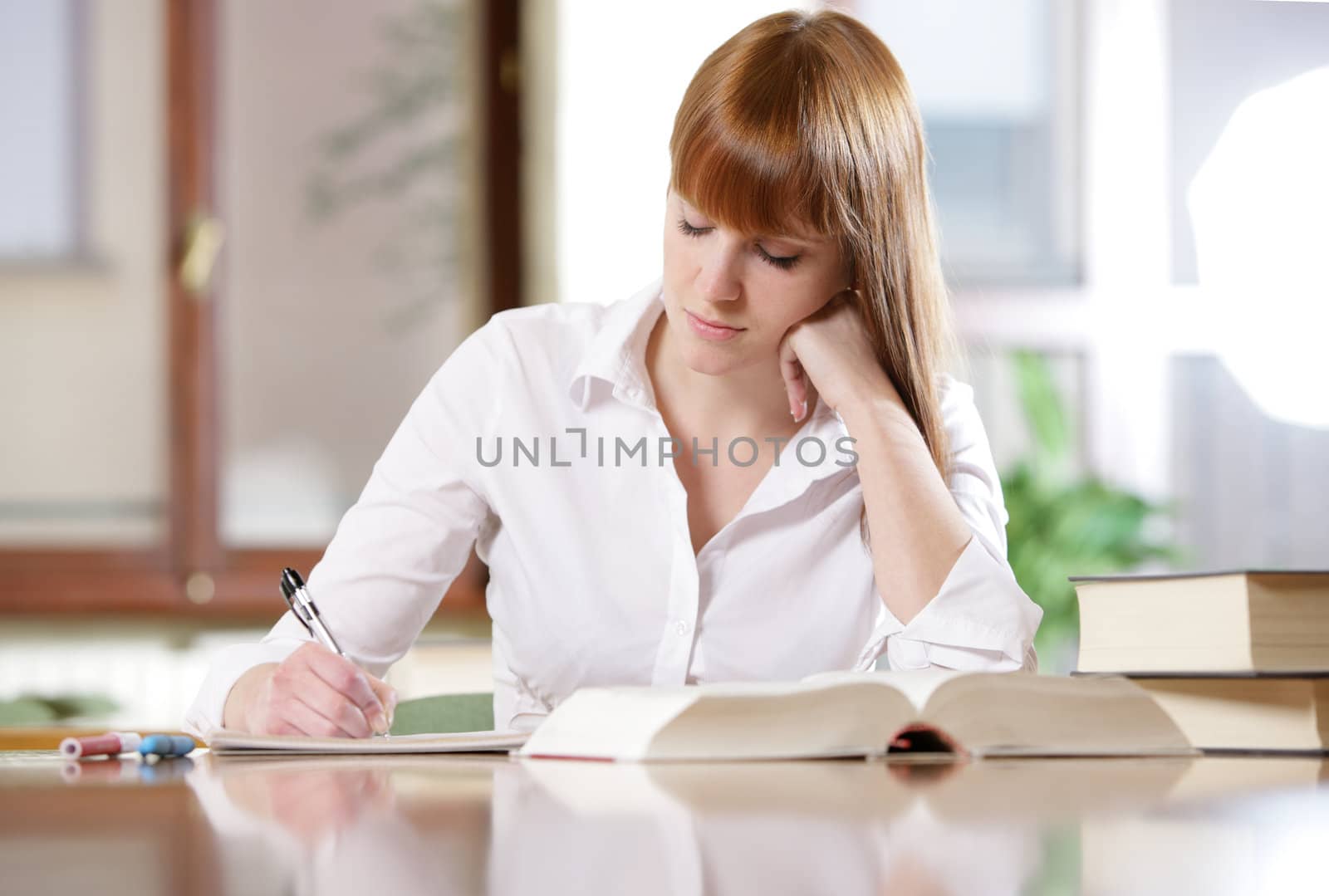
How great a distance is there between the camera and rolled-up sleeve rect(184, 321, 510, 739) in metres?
1.39

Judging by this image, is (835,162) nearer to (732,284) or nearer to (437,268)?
(732,284)

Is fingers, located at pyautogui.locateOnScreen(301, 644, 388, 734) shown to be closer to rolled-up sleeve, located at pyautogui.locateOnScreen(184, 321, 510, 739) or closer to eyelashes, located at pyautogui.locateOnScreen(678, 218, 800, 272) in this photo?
rolled-up sleeve, located at pyautogui.locateOnScreen(184, 321, 510, 739)

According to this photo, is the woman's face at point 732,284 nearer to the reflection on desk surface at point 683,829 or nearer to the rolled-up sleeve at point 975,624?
the rolled-up sleeve at point 975,624

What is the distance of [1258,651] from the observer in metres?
0.85

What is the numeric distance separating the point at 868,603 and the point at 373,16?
2345 mm

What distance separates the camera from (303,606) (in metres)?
1.18

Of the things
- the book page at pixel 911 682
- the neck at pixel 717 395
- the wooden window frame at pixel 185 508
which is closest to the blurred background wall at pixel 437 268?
the wooden window frame at pixel 185 508

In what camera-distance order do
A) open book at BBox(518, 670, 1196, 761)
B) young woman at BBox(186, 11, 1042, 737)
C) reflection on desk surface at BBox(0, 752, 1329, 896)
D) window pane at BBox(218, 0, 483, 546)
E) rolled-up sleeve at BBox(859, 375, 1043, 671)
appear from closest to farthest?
reflection on desk surface at BBox(0, 752, 1329, 896) < open book at BBox(518, 670, 1196, 761) < rolled-up sleeve at BBox(859, 375, 1043, 671) < young woman at BBox(186, 11, 1042, 737) < window pane at BBox(218, 0, 483, 546)

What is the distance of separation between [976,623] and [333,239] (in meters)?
2.43

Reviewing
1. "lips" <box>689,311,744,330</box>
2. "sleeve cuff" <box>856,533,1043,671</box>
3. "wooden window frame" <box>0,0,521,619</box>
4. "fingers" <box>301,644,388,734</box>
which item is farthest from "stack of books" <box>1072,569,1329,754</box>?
"wooden window frame" <box>0,0,521,619</box>

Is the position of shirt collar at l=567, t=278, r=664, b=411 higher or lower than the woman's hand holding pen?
higher

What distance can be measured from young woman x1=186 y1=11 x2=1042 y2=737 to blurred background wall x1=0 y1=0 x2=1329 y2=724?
5.79 ft

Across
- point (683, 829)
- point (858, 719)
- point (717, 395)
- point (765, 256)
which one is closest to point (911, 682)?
point (858, 719)

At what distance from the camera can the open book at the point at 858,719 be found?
772 millimetres
